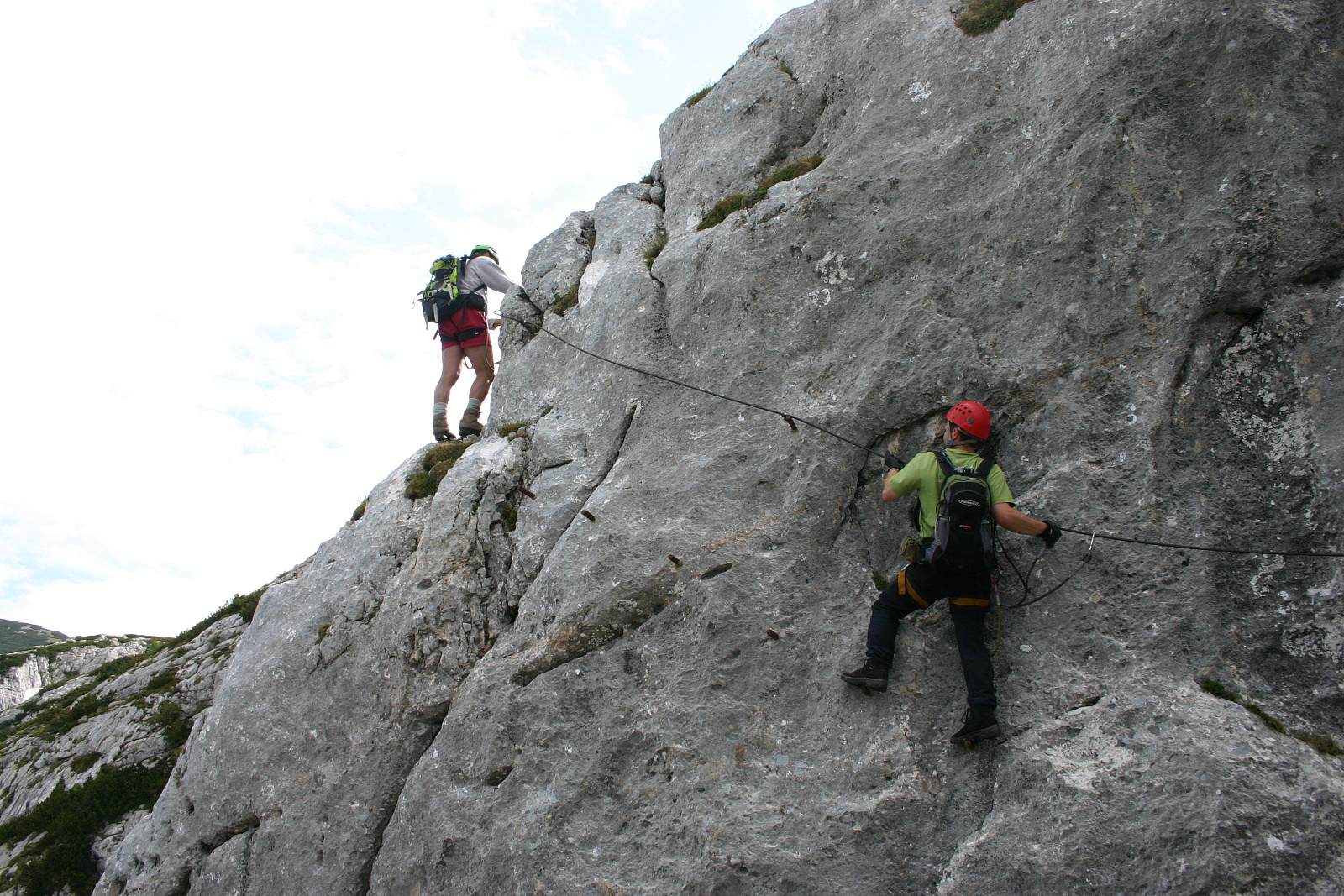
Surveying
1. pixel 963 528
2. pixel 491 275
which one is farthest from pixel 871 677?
pixel 491 275

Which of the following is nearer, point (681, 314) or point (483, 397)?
point (681, 314)

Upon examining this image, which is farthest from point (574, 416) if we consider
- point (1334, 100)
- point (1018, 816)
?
point (1334, 100)

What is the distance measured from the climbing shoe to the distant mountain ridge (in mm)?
105525

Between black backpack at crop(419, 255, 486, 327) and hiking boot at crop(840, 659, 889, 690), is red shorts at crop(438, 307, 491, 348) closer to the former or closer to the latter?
black backpack at crop(419, 255, 486, 327)

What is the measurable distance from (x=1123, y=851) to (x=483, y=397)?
492 inches

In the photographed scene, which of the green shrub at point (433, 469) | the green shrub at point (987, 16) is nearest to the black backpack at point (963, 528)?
the green shrub at point (987, 16)

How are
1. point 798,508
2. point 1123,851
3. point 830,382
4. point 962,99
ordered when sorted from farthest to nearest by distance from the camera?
point 962,99 → point 830,382 → point 798,508 → point 1123,851

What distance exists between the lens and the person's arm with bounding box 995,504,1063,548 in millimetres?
7191

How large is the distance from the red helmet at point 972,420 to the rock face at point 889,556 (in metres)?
0.90

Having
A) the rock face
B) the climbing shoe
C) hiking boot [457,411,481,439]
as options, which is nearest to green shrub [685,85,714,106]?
the rock face

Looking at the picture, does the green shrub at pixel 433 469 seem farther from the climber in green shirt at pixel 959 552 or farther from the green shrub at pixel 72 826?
the climber in green shirt at pixel 959 552

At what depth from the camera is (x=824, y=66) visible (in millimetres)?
13000

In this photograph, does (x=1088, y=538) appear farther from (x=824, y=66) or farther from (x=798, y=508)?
(x=824, y=66)

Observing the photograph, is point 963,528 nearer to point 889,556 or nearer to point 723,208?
point 889,556
